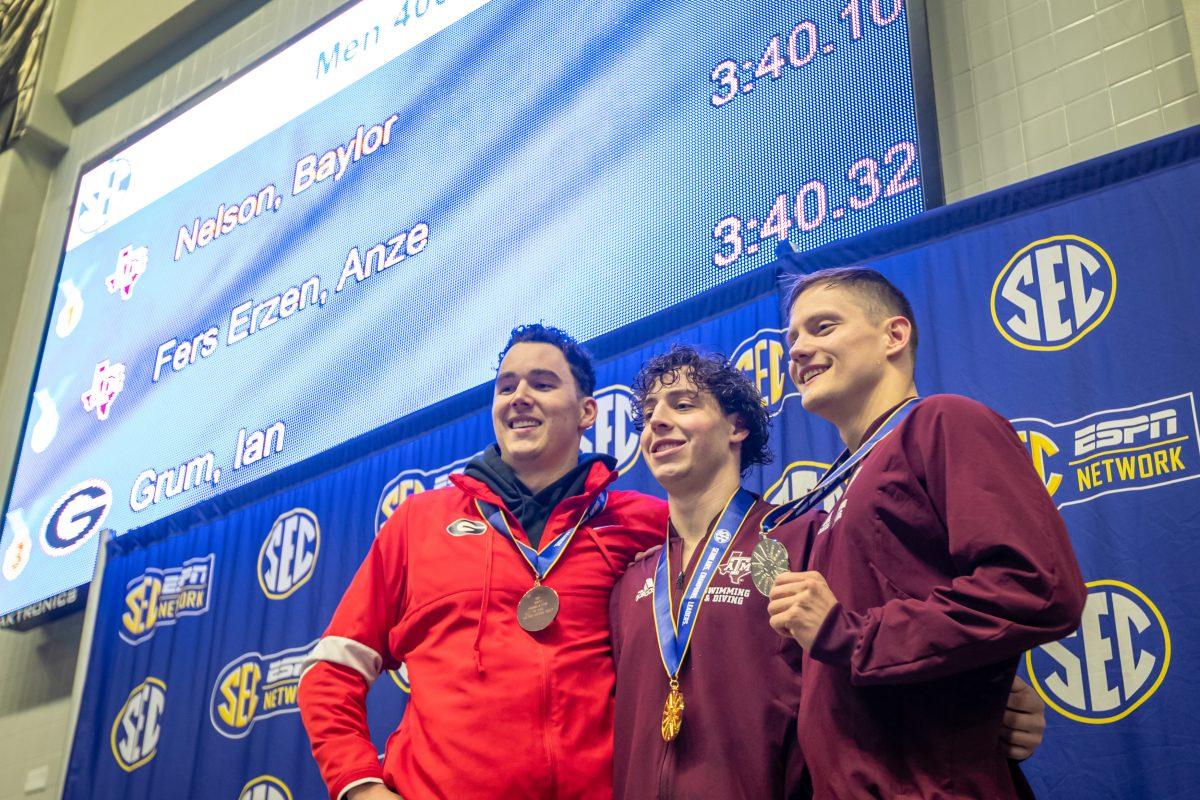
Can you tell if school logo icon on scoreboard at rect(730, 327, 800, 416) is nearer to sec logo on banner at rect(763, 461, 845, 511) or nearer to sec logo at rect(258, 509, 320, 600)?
sec logo on banner at rect(763, 461, 845, 511)

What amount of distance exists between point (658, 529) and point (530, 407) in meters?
0.32

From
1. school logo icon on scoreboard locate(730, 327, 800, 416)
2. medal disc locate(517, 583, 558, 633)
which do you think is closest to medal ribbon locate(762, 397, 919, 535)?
medal disc locate(517, 583, 558, 633)

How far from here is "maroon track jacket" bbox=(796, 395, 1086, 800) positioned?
1.25 metres

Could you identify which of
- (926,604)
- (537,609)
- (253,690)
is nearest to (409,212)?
(253,690)

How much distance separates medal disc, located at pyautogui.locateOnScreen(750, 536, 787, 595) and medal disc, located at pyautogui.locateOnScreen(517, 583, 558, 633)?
492mm

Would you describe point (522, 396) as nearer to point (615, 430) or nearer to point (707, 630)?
point (707, 630)

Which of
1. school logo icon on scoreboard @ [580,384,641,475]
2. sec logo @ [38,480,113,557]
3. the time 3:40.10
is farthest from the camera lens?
sec logo @ [38,480,113,557]

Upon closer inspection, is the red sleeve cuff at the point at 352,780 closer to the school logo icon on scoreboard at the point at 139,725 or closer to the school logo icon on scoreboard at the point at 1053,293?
the school logo icon on scoreboard at the point at 1053,293

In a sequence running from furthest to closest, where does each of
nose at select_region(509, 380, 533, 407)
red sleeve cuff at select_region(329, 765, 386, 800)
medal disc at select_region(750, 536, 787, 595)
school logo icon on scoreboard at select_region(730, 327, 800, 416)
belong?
school logo icon on scoreboard at select_region(730, 327, 800, 416), nose at select_region(509, 380, 533, 407), red sleeve cuff at select_region(329, 765, 386, 800), medal disc at select_region(750, 536, 787, 595)

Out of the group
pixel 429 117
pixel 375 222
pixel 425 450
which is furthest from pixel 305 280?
pixel 425 450

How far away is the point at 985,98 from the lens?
10.1ft

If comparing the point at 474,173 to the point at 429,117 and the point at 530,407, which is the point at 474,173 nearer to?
the point at 429,117

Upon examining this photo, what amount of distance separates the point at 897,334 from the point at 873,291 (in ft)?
0.27

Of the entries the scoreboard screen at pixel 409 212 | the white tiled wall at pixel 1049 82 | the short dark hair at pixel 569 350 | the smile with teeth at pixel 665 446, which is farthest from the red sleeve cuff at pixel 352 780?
the white tiled wall at pixel 1049 82
